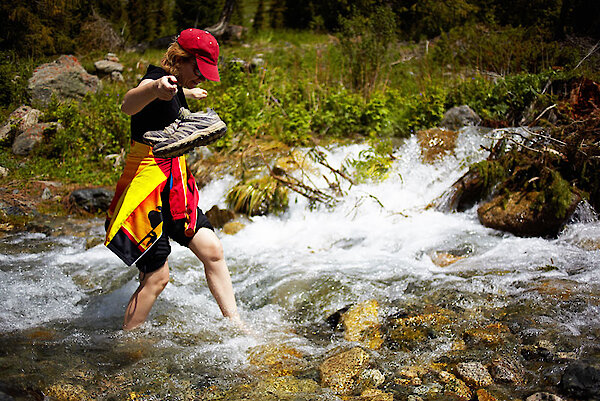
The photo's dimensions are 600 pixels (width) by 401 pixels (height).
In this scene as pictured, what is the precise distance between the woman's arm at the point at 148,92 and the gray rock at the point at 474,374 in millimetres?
2072

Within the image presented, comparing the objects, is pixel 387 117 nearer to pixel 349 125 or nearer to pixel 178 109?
pixel 349 125

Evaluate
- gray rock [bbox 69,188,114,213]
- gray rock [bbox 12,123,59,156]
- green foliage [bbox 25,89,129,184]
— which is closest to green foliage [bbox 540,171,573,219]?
gray rock [bbox 69,188,114,213]

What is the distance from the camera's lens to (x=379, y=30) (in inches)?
367

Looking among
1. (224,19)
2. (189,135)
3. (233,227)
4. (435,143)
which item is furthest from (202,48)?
(224,19)

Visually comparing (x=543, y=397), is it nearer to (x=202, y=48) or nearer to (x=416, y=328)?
(x=416, y=328)

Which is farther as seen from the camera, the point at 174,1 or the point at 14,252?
the point at 174,1

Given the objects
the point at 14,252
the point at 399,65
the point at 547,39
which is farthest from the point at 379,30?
the point at 14,252

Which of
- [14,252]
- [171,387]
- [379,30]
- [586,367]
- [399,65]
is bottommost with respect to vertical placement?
[14,252]

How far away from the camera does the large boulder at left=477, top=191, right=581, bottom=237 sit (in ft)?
16.6

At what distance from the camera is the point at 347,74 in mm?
9367

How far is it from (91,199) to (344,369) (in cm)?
481

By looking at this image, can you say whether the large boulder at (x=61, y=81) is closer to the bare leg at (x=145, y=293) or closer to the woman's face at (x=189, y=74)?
the bare leg at (x=145, y=293)

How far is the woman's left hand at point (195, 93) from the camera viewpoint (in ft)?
9.74

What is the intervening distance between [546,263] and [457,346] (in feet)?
5.67
